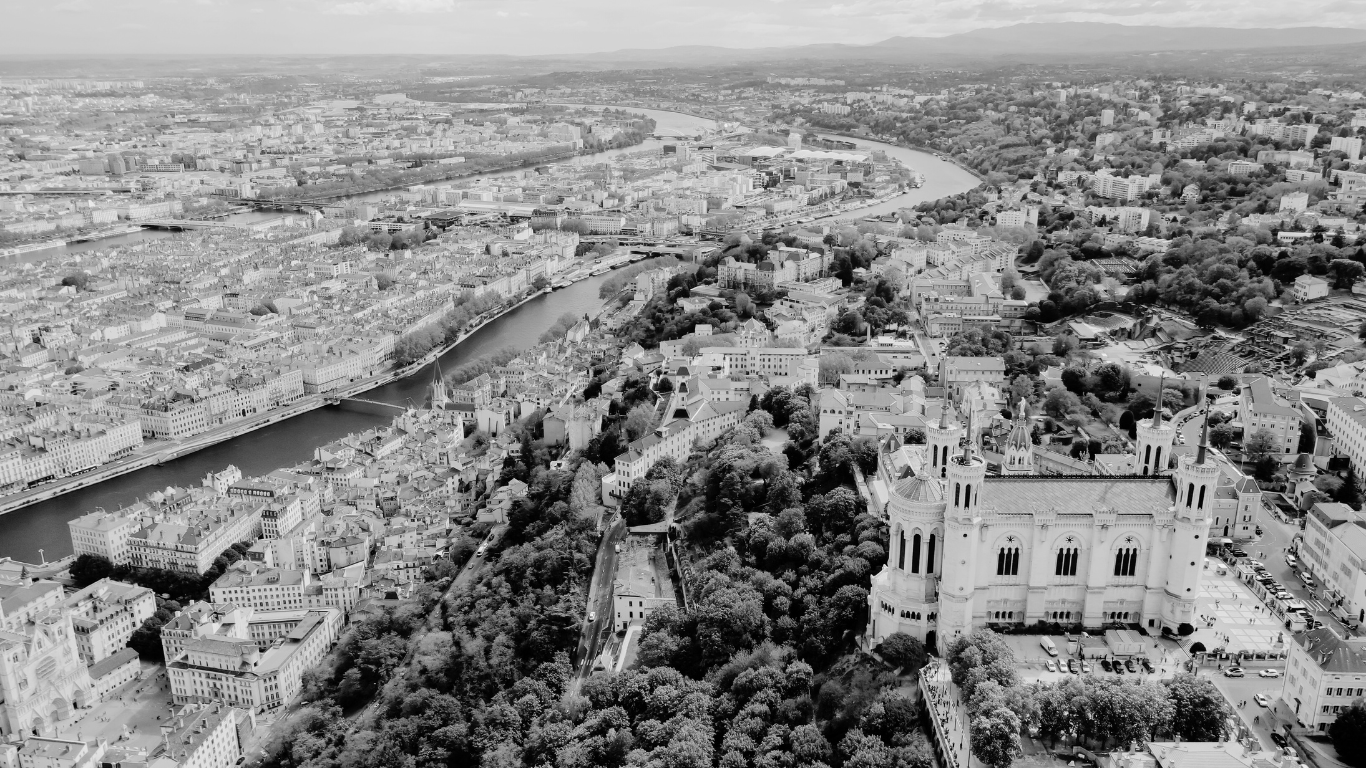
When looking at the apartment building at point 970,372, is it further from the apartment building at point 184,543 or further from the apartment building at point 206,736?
the apartment building at point 206,736

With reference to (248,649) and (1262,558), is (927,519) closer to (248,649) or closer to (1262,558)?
(1262,558)

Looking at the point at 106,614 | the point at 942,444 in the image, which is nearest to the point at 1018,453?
the point at 942,444

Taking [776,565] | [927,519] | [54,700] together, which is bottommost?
[54,700]

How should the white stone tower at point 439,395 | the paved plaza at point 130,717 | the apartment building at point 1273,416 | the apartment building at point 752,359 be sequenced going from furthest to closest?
the white stone tower at point 439,395 → the apartment building at point 752,359 → the apartment building at point 1273,416 → the paved plaza at point 130,717

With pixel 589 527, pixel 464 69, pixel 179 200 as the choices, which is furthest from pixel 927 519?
pixel 464 69

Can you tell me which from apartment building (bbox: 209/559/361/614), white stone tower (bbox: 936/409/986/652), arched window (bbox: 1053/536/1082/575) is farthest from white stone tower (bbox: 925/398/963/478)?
apartment building (bbox: 209/559/361/614)

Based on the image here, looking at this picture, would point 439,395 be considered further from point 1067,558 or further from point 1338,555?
point 1338,555

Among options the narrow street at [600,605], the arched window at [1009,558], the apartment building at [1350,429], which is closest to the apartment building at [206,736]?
the narrow street at [600,605]
